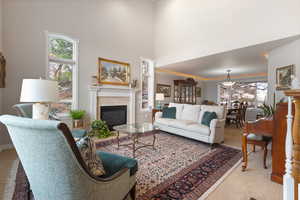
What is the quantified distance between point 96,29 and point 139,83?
7.42 feet

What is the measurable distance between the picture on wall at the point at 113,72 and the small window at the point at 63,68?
2.47 feet

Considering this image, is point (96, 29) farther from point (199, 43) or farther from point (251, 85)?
point (251, 85)

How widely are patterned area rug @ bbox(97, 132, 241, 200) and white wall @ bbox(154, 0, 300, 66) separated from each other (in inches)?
106

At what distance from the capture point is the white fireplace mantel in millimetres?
4223

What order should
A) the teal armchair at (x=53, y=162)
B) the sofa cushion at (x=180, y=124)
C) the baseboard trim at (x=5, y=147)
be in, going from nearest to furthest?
1. the teal armchair at (x=53, y=162)
2. the baseboard trim at (x=5, y=147)
3. the sofa cushion at (x=180, y=124)

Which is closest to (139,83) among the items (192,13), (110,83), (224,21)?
(110,83)

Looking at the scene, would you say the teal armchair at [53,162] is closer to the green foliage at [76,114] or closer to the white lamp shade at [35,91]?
the white lamp shade at [35,91]

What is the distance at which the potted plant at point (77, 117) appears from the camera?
12.3ft

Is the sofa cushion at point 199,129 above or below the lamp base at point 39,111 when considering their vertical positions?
below

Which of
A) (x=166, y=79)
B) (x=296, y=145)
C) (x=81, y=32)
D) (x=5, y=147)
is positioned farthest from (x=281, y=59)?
(x=5, y=147)

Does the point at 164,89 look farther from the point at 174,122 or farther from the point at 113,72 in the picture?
the point at 174,122

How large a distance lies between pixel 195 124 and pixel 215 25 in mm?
2864

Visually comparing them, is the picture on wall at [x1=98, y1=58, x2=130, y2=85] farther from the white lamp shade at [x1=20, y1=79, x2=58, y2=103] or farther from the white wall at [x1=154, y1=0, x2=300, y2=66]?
the white lamp shade at [x1=20, y1=79, x2=58, y2=103]

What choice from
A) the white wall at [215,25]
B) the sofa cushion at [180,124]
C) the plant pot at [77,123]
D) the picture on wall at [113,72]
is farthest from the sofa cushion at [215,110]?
the plant pot at [77,123]
